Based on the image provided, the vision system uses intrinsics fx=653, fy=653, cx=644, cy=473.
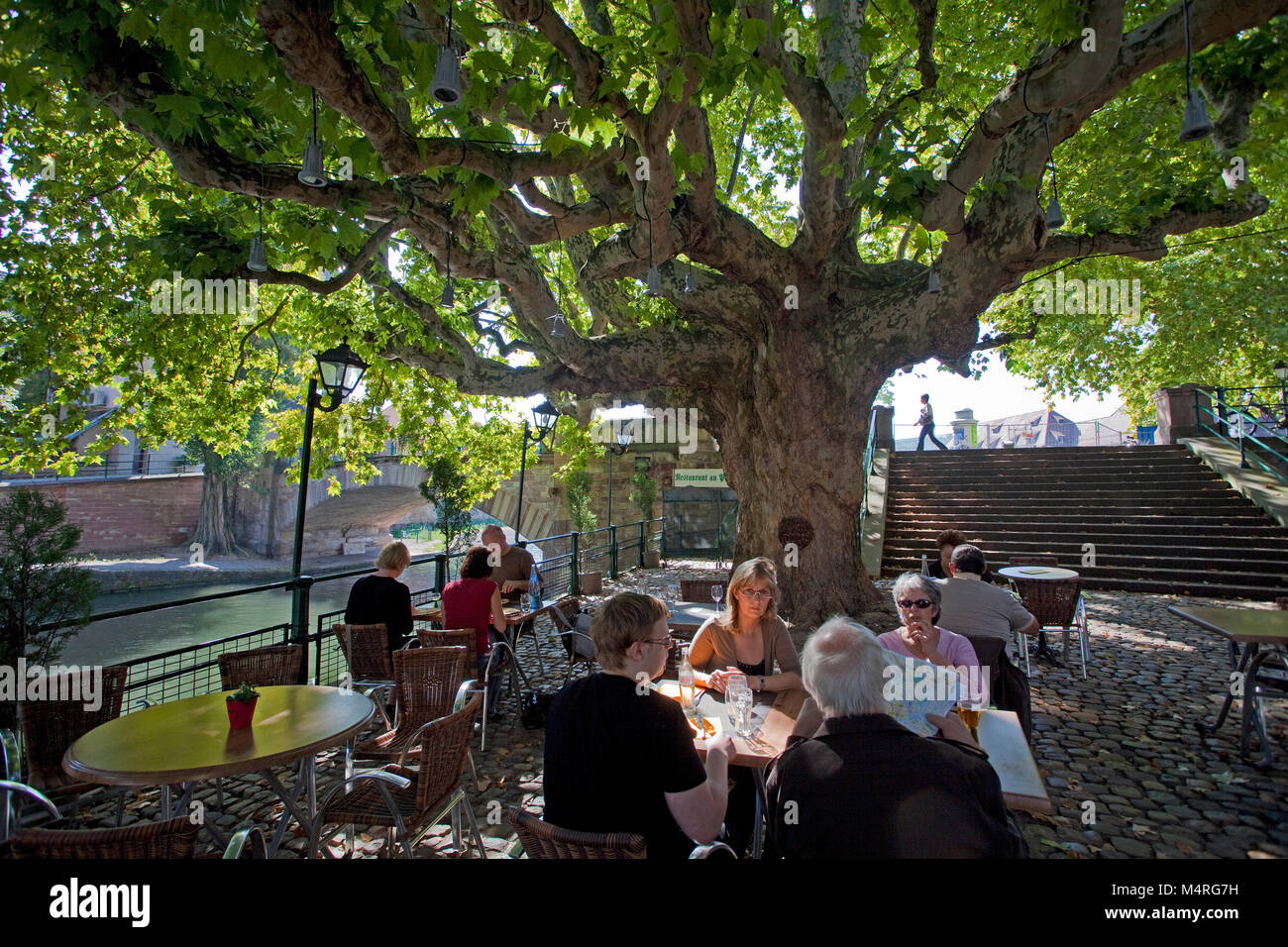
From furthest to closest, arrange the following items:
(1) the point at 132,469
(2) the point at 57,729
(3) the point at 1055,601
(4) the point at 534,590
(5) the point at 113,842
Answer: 1. (1) the point at 132,469
2. (4) the point at 534,590
3. (3) the point at 1055,601
4. (2) the point at 57,729
5. (5) the point at 113,842

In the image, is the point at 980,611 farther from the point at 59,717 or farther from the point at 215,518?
the point at 215,518

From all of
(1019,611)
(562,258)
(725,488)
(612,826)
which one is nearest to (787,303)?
(1019,611)

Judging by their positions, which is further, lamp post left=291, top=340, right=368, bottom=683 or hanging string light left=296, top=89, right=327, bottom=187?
lamp post left=291, top=340, right=368, bottom=683

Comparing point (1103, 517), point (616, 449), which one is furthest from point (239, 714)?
point (616, 449)

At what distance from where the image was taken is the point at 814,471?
7.53 metres

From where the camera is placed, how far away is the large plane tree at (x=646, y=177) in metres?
3.85

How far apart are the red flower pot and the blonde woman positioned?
7.28 feet

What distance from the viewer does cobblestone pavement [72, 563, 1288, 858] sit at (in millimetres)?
3363

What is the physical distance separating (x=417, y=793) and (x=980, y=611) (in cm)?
347

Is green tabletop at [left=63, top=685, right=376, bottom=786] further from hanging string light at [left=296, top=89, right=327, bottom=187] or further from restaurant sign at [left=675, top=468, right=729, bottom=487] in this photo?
restaurant sign at [left=675, top=468, right=729, bottom=487]

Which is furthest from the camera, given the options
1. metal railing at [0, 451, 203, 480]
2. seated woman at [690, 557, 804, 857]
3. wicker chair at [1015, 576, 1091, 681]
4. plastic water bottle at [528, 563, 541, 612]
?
metal railing at [0, 451, 203, 480]

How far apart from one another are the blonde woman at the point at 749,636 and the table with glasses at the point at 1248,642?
308 centimetres

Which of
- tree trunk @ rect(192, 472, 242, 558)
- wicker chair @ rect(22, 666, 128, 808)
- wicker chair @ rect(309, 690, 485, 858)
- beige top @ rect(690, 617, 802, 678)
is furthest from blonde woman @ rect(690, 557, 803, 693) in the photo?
tree trunk @ rect(192, 472, 242, 558)

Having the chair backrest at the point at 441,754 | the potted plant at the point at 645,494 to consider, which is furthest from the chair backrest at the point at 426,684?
the potted plant at the point at 645,494
